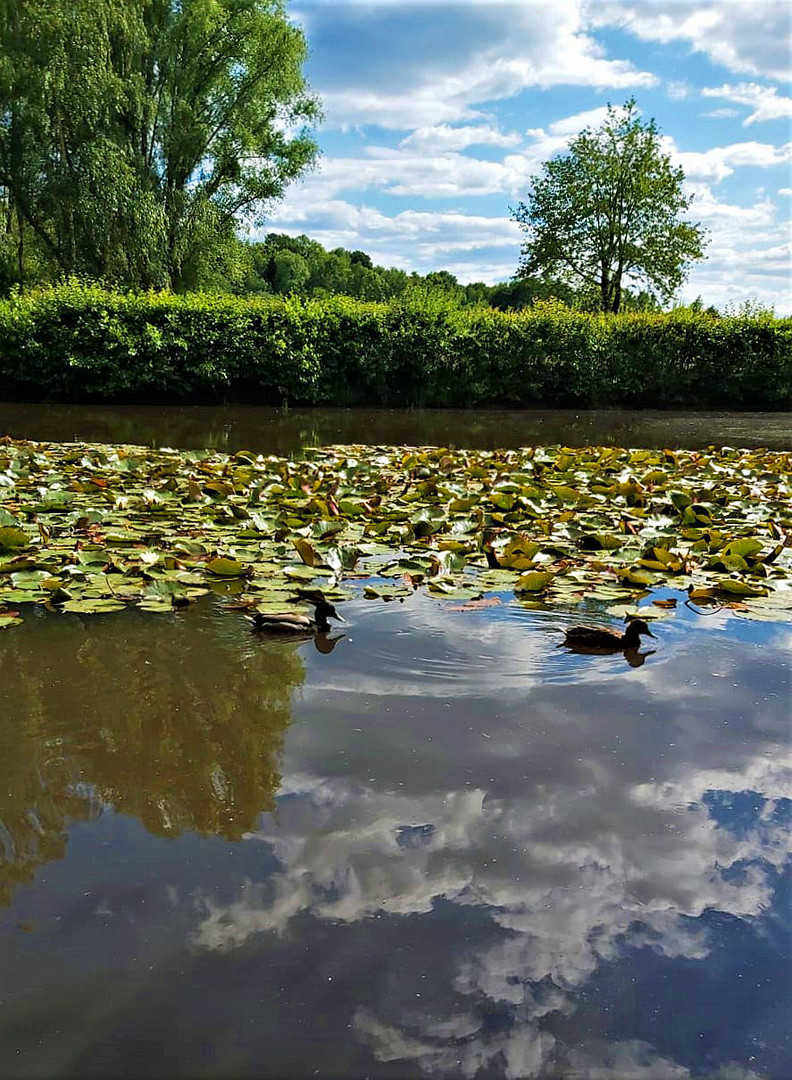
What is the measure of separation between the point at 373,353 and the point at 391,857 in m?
13.4

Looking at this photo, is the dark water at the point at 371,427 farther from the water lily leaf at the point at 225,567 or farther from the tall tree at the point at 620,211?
the tall tree at the point at 620,211

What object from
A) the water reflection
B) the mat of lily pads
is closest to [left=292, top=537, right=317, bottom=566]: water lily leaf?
the mat of lily pads

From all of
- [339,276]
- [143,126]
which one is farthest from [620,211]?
[339,276]

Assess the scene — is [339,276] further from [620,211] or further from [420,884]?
[420,884]

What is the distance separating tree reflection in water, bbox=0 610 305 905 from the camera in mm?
1648

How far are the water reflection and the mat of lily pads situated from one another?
0.68 metres

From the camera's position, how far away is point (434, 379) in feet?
48.9

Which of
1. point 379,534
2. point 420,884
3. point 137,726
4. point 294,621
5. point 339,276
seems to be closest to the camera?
point 420,884

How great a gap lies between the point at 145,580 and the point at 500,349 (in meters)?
12.8

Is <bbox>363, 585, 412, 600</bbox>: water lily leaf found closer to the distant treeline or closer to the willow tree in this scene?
the willow tree

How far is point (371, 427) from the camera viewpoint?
10898 mm

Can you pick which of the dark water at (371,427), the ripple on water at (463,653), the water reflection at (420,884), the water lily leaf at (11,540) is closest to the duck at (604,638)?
the ripple on water at (463,653)

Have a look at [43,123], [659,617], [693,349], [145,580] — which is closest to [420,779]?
[659,617]

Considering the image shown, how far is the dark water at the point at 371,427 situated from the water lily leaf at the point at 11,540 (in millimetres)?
4379
